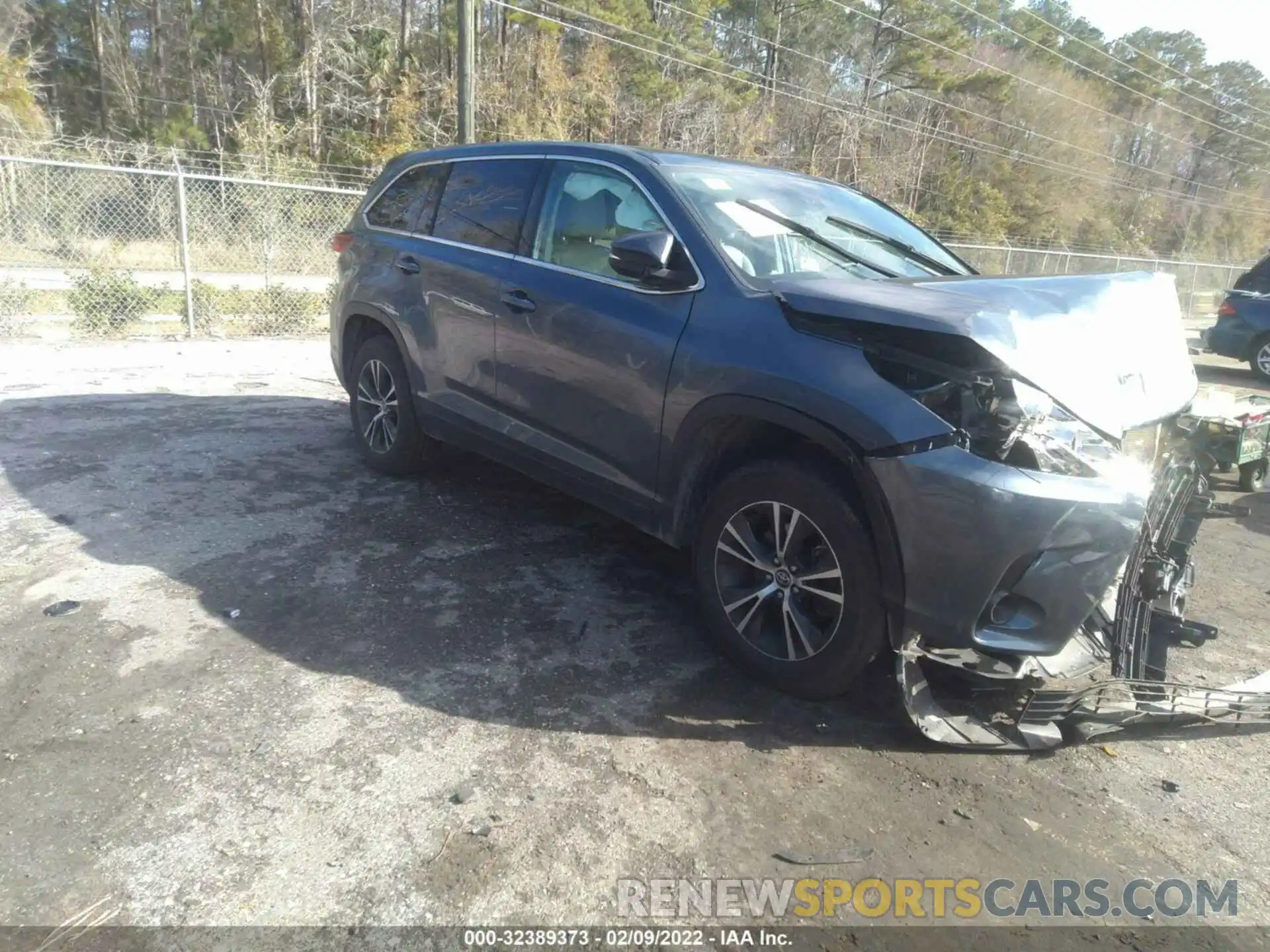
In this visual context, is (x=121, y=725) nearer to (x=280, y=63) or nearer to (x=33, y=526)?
(x=33, y=526)

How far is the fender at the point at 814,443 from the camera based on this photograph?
2678 millimetres

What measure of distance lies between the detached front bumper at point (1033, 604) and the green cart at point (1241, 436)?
1073 millimetres

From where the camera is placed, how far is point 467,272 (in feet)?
14.1

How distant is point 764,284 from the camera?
3119mm

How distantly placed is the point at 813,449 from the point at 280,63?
32.9 metres

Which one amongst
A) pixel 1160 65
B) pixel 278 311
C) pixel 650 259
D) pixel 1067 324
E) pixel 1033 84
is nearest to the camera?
pixel 1067 324

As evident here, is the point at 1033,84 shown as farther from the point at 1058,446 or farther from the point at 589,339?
the point at 1058,446

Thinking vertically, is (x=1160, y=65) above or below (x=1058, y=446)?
above

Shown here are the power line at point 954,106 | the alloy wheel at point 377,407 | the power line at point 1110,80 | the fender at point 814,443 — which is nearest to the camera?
the fender at point 814,443

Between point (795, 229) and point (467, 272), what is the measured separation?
1716 mm

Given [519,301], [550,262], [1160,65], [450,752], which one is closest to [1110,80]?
[1160,65]

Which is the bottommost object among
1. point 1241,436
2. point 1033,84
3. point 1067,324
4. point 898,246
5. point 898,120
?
point 1241,436

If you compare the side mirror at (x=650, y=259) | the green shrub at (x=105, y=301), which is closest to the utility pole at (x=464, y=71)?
the green shrub at (x=105, y=301)

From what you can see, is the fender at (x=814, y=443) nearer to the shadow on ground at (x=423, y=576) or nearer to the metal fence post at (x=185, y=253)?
the shadow on ground at (x=423, y=576)
